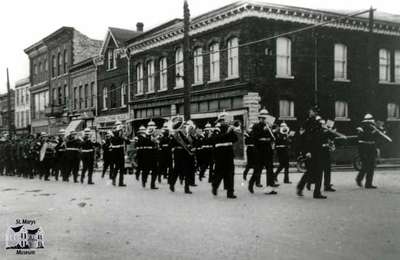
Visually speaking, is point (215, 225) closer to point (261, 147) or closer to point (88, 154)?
point (261, 147)

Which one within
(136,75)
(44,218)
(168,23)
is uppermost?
(168,23)

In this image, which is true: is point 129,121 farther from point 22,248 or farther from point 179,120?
point 22,248

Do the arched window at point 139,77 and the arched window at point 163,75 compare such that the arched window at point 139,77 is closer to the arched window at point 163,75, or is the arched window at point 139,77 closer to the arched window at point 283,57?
the arched window at point 163,75

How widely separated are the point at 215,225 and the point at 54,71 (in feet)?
162

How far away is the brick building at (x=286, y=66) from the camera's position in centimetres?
2875

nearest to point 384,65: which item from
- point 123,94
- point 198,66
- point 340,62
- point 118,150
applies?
point 340,62

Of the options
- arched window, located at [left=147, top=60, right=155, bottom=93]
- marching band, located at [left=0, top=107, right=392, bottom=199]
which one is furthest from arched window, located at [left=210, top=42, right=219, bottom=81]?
marching band, located at [left=0, top=107, right=392, bottom=199]

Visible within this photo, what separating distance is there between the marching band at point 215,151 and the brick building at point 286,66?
990 cm

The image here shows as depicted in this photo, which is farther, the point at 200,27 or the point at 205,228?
the point at 200,27

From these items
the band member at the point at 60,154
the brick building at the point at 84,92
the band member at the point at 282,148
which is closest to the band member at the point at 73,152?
the band member at the point at 60,154

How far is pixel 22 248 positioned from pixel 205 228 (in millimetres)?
2812

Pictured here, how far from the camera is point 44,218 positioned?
10.1m

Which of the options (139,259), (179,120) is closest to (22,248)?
(139,259)

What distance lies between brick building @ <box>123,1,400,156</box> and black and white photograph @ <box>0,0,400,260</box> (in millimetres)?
86
